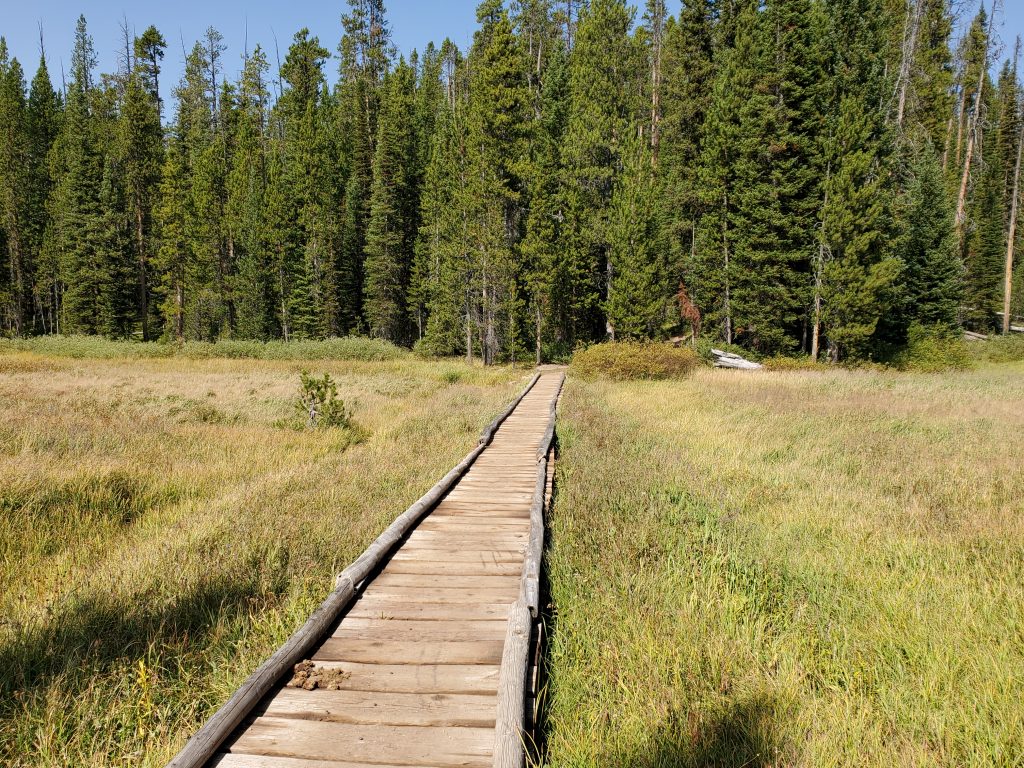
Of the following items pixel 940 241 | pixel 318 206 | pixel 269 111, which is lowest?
pixel 940 241

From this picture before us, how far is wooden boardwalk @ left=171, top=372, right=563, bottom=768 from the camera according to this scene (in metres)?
2.43

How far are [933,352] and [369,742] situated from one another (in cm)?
3558

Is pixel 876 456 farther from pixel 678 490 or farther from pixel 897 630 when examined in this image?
pixel 897 630

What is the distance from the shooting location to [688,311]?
1256 inches

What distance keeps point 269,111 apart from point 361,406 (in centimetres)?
5368

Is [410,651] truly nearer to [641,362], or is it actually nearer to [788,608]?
[788,608]

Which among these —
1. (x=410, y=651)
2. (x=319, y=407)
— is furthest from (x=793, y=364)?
(x=410, y=651)

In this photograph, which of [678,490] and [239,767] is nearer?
[239,767]

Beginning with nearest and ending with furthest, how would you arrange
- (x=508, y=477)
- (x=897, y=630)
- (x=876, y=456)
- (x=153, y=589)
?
1. (x=897, y=630)
2. (x=153, y=589)
3. (x=508, y=477)
4. (x=876, y=456)

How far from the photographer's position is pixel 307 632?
128 inches

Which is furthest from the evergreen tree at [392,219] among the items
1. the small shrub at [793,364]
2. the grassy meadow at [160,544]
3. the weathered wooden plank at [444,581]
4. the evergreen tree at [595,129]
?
the weathered wooden plank at [444,581]

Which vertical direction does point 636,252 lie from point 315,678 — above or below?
above

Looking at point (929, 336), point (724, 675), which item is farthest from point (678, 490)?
point (929, 336)

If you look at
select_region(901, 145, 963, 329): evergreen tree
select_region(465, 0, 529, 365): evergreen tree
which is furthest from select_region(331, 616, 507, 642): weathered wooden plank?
select_region(901, 145, 963, 329): evergreen tree
